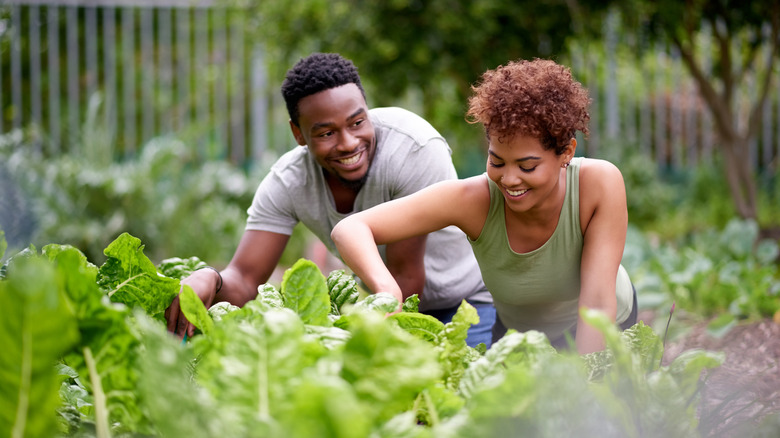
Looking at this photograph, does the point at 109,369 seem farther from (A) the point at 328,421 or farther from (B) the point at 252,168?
(B) the point at 252,168

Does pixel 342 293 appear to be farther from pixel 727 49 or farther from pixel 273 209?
pixel 727 49

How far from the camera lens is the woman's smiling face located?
1632mm

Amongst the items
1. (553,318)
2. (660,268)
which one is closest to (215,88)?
(660,268)

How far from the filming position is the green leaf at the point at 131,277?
1.21m

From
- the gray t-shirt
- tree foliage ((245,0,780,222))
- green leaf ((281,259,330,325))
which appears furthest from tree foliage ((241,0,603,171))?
green leaf ((281,259,330,325))

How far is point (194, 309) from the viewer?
1055 millimetres

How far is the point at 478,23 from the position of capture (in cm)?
647

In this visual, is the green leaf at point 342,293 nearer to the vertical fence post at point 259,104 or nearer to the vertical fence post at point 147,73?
the vertical fence post at point 259,104

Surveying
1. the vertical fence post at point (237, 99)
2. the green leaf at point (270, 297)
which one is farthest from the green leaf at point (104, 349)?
the vertical fence post at point (237, 99)

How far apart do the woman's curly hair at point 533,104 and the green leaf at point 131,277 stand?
79 cm

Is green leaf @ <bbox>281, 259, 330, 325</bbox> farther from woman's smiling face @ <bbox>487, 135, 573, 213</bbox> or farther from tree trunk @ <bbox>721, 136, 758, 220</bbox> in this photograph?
tree trunk @ <bbox>721, 136, 758, 220</bbox>

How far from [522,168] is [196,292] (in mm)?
819

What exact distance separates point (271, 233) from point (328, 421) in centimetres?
184

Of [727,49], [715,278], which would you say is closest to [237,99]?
[727,49]
